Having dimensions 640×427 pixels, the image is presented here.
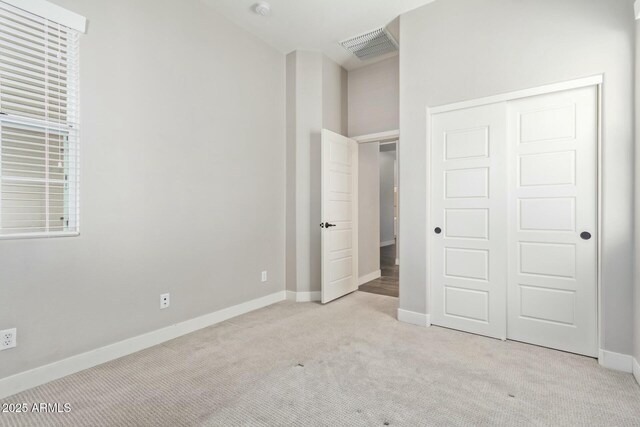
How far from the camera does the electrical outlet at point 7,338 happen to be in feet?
6.11

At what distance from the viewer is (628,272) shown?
2174mm

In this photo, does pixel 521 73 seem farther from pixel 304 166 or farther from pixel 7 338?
pixel 7 338

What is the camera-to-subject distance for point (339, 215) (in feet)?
13.2

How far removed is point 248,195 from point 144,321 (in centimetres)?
159

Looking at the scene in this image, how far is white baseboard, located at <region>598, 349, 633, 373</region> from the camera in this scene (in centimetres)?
217

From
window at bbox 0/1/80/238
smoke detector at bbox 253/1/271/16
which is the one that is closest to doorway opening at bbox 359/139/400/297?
smoke detector at bbox 253/1/271/16

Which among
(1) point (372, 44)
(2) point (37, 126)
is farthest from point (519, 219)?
(2) point (37, 126)

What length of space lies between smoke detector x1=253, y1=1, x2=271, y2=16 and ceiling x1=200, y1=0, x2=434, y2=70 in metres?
0.04

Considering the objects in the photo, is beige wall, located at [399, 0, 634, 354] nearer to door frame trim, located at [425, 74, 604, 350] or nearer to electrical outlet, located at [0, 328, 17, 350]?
door frame trim, located at [425, 74, 604, 350]

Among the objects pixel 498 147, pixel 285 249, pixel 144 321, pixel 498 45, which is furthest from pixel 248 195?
pixel 498 45

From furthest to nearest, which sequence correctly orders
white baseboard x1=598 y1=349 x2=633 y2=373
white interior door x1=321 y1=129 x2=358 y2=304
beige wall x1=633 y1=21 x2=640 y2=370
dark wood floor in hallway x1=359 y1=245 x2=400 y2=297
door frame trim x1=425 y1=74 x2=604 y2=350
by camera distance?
1. dark wood floor in hallway x1=359 y1=245 x2=400 y2=297
2. white interior door x1=321 y1=129 x2=358 y2=304
3. door frame trim x1=425 y1=74 x2=604 y2=350
4. white baseboard x1=598 y1=349 x2=633 y2=373
5. beige wall x1=633 y1=21 x2=640 y2=370

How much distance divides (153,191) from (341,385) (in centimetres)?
211

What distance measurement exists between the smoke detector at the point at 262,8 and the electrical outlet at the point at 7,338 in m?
3.22

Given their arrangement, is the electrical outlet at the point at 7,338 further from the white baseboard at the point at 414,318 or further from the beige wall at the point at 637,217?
the beige wall at the point at 637,217
